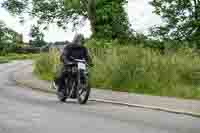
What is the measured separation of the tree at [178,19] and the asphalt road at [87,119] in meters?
33.9

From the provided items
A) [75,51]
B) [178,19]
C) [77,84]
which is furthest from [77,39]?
[178,19]

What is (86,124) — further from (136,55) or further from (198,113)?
(136,55)

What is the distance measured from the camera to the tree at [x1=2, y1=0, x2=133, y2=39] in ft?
159

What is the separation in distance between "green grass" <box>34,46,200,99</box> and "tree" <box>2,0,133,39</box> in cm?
2012

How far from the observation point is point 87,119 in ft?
41.0

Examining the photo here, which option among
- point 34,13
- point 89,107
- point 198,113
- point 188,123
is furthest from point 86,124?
point 34,13

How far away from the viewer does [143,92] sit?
20.3 m

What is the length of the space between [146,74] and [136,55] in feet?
4.45

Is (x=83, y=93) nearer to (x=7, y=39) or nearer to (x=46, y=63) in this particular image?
(x=46, y=63)

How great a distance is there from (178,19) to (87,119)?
1572 inches

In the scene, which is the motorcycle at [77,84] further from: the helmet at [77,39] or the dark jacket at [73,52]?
the helmet at [77,39]

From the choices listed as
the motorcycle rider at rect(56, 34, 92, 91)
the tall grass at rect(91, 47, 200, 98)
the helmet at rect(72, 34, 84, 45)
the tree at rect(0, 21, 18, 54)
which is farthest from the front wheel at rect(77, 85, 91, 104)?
the tree at rect(0, 21, 18, 54)

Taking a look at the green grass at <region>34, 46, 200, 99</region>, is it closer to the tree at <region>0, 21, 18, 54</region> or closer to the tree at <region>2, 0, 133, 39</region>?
the tree at <region>2, 0, 133, 39</region>

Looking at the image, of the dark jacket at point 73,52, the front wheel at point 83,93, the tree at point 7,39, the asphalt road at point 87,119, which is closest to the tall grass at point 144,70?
the front wheel at point 83,93
